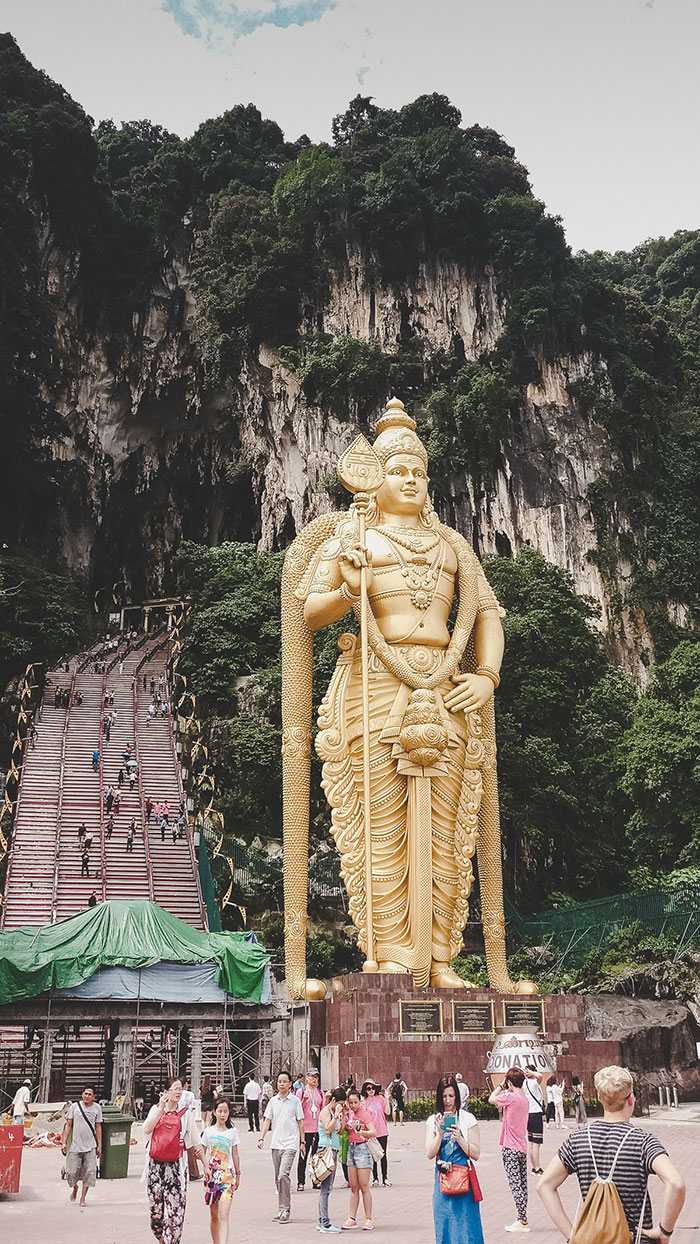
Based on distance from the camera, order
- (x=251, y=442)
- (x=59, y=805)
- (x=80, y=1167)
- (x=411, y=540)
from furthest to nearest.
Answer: (x=251, y=442) → (x=59, y=805) → (x=411, y=540) → (x=80, y=1167)

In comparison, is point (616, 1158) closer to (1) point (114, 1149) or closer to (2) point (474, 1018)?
(1) point (114, 1149)

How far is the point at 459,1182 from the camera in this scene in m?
4.41

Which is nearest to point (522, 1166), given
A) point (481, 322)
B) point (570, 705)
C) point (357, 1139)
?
point (357, 1139)

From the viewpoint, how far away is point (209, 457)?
117ft

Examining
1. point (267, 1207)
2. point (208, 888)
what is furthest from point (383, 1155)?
point (208, 888)

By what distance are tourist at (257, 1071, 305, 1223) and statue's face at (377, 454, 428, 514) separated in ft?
29.9

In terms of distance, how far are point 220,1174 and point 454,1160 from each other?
4.40ft

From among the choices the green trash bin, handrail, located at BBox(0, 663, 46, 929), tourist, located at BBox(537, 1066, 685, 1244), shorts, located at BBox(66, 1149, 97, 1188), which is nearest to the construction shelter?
handrail, located at BBox(0, 663, 46, 929)

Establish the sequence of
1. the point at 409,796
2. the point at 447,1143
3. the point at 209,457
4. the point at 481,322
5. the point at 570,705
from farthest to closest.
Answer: the point at 209,457
the point at 481,322
the point at 570,705
the point at 409,796
the point at 447,1143

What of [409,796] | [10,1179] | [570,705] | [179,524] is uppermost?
[179,524]

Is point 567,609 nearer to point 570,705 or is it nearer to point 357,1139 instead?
point 570,705

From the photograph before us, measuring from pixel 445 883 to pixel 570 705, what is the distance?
10.6m

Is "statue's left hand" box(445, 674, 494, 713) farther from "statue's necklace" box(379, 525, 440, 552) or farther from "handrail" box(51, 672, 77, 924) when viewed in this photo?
"handrail" box(51, 672, 77, 924)

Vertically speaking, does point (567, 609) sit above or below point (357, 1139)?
above
